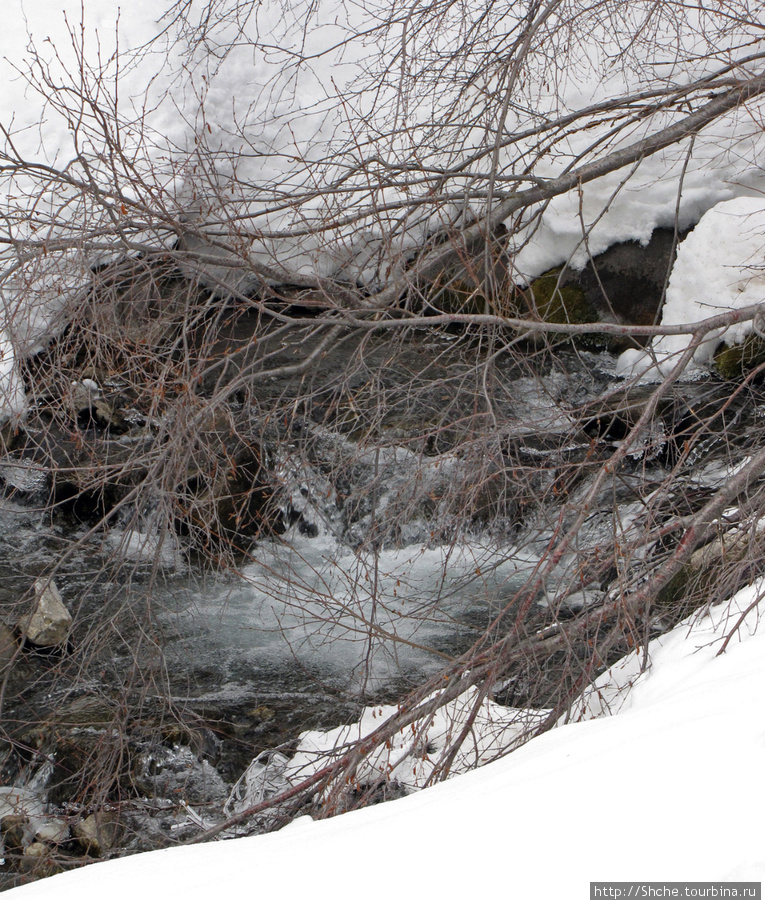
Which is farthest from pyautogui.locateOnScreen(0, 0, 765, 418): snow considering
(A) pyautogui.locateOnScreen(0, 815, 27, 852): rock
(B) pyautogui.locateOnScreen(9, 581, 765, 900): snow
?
(B) pyautogui.locateOnScreen(9, 581, 765, 900): snow

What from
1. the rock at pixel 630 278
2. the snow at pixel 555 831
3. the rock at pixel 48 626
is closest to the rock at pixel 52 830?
the rock at pixel 48 626

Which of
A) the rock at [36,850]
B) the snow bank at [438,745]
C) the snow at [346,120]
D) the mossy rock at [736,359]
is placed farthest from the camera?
the mossy rock at [736,359]

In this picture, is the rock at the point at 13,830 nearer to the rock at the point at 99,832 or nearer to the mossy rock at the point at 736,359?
the rock at the point at 99,832

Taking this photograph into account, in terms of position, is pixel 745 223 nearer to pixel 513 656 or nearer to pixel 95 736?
pixel 513 656

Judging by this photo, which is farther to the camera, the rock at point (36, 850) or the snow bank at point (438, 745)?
the rock at point (36, 850)

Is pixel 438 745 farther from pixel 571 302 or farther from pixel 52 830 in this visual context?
pixel 571 302

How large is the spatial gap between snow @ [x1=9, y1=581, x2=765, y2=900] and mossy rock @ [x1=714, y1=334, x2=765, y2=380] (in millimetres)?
4113

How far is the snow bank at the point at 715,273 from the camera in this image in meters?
5.91

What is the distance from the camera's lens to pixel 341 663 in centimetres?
490

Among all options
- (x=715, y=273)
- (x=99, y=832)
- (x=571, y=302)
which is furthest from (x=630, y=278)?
(x=99, y=832)

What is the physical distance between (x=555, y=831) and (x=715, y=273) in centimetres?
544

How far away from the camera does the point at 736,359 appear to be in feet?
19.0

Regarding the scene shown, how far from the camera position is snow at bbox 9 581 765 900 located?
4.55ft

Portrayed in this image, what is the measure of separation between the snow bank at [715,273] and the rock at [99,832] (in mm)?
4571
